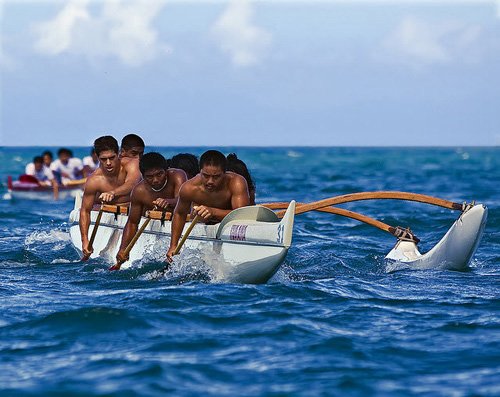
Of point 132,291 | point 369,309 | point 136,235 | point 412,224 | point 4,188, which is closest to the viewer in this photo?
point 369,309

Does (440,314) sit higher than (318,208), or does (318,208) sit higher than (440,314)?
(318,208)

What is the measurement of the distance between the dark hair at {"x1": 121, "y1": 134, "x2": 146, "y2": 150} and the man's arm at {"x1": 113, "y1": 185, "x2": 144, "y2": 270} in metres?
1.59

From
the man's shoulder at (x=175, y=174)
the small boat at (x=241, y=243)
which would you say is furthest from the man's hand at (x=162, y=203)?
the man's shoulder at (x=175, y=174)

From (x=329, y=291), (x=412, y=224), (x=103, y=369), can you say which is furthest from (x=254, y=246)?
(x=412, y=224)

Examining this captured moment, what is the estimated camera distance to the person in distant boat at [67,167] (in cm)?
2544

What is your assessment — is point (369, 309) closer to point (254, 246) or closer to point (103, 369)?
point (254, 246)

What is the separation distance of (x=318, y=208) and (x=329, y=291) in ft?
6.78

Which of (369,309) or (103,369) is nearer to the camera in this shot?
(103,369)

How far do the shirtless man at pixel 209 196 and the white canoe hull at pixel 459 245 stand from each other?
9.65 feet

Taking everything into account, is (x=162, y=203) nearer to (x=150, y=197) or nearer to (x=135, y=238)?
(x=150, y=197)

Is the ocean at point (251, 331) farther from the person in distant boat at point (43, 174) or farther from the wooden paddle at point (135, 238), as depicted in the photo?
the person in distant boat at point (43, 174)

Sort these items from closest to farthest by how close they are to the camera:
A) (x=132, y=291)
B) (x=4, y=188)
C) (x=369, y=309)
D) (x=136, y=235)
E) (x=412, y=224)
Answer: (x=369, y=309)
(x=132, y=291)
(x=136, y=235)
(x=412, y=224)
(x=4, y=188)

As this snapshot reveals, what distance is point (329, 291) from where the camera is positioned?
30.4ft

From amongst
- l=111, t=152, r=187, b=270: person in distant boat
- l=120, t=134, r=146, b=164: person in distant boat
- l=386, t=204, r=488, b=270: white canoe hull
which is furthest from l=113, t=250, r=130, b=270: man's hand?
l=386, t=204, r=488, b=270: white canoe hull
